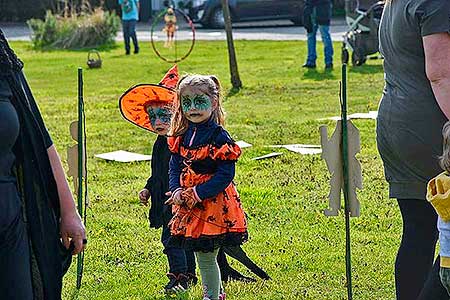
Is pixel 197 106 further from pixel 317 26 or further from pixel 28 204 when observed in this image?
pixel 317 26

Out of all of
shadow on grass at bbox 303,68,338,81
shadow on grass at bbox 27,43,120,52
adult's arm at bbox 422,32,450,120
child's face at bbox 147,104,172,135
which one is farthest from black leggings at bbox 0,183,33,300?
shadow on grass at bbox 27,43,120,52

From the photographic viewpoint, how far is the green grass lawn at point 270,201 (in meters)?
5.89

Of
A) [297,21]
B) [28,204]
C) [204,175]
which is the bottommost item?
[297,21]

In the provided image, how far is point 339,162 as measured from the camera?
16.6 feet

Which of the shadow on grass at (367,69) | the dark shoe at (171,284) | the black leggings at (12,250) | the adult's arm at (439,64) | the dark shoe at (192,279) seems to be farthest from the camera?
the shadow on grass at (367,69)

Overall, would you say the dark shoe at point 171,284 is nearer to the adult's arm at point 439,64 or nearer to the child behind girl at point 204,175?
the child behind girl at point 204,175

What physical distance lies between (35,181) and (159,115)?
209 centimetres

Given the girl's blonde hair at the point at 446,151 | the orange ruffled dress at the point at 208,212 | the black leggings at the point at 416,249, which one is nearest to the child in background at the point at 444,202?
the girl's blonde hair at the point at 446,151

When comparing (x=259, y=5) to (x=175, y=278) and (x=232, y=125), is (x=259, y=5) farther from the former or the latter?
(x=175, y=278)

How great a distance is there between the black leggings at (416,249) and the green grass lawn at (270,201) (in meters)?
1.06

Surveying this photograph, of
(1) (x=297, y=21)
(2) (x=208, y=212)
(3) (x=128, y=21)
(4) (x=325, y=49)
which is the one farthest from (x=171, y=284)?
(1) (x=297, y=21)

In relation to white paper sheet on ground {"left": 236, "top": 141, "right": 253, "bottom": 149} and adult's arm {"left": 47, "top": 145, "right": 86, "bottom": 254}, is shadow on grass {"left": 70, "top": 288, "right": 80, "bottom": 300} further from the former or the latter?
white paper sheet on ground {"left": 236, "top": 141, "right": 253, "bottom": 149}

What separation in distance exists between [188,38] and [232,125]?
14.3 m

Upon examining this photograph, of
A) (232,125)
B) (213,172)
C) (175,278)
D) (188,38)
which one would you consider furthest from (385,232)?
(188,38)
